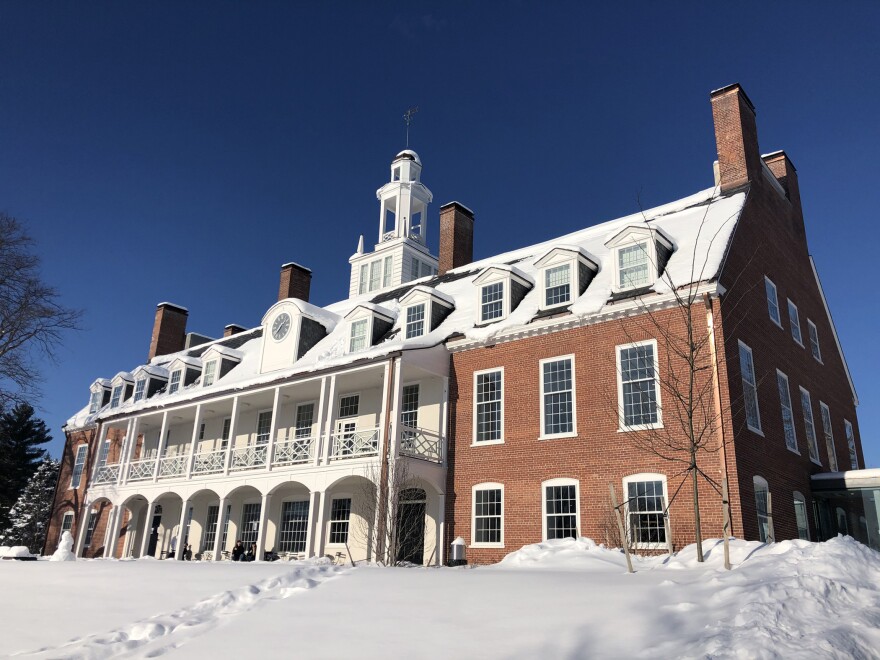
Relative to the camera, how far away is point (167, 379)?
3409 cm

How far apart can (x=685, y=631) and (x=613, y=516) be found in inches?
395

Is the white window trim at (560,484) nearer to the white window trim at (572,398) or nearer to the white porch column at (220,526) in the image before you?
the white window trim at (572,398)

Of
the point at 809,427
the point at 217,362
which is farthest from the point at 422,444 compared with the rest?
the point at 217,362

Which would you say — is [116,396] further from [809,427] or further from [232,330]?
[809,427]

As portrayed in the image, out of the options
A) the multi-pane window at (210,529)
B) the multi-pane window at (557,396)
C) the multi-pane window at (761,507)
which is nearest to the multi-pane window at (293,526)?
the multi-pane window at (210,529)

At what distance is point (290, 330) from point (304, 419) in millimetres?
3793

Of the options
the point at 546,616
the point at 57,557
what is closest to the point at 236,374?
the point at 57,557

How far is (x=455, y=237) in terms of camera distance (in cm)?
2808

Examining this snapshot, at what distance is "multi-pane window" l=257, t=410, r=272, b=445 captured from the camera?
2688cm

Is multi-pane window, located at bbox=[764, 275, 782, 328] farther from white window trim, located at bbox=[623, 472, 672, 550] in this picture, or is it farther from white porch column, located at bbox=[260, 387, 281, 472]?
white porch column, located at bbox=[260, 387, 281, 472]

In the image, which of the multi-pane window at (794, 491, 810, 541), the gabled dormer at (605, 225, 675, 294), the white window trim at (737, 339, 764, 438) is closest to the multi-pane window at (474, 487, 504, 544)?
the gabled dormer at (605, 225, 675, 294)

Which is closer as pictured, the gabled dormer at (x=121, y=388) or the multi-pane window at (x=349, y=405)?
the multi-pane window at (x=349, y=405)

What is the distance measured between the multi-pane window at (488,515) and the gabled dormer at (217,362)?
14996 mm

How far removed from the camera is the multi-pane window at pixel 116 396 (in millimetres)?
35047
